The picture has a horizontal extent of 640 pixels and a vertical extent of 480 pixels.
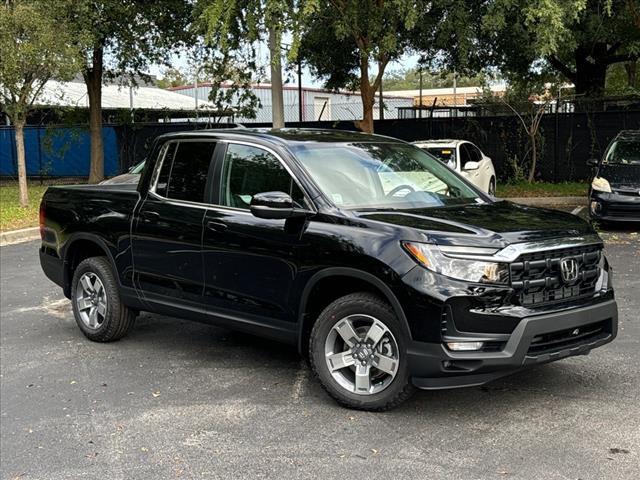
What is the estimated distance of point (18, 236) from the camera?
13172mm

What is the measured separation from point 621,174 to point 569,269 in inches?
341


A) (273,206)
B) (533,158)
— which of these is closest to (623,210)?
(533,158)

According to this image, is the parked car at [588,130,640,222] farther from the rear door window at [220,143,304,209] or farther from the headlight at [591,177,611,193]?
the rear door window at [220,143,304,209]

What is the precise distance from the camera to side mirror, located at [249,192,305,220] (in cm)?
460

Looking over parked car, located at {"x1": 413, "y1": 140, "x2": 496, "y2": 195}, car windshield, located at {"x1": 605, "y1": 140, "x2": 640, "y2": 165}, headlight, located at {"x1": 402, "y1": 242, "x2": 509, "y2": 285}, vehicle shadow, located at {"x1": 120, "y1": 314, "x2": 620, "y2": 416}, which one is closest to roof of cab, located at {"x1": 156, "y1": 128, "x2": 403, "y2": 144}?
headlight, located at {"x1": 402, "y1": 242, "x2": 509, "y2": 285}

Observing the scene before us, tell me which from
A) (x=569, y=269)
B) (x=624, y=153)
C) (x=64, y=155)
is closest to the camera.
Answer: (x=569, y=269)

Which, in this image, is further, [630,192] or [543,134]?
[543,134]

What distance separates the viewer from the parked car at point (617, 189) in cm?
1154

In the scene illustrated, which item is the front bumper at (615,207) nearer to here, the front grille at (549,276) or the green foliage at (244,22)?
the green foliage at (244,22)

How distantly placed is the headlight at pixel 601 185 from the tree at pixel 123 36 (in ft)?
36.2

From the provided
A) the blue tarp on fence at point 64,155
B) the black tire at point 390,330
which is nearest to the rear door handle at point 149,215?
the black tire at point 390,330

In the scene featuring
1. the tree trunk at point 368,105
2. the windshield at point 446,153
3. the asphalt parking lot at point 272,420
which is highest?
the tree trunk at point 368,105

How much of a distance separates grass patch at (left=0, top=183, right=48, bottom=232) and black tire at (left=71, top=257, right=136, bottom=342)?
317 inches

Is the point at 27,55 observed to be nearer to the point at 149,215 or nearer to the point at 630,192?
the point at 149,215
